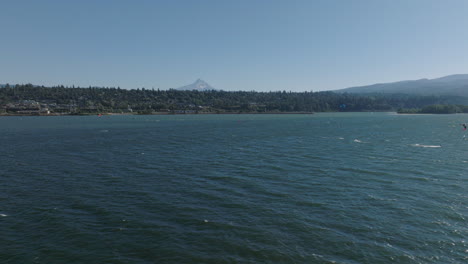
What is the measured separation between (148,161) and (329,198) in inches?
1210

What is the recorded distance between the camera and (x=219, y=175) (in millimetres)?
38344

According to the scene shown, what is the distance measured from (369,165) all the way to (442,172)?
9166mm

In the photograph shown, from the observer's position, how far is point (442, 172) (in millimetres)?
40125

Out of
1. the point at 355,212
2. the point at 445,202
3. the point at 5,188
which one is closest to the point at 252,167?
the point at 355,212

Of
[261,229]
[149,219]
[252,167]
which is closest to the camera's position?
[261,229]

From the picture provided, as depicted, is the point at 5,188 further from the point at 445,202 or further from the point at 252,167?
the point at 445,202

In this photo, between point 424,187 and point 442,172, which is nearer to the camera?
point 424,187

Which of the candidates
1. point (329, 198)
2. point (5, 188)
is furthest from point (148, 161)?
point (329, 198)

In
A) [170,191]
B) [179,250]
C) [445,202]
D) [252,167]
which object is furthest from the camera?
[252,167]

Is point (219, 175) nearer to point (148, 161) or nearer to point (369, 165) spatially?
point (148, 161)

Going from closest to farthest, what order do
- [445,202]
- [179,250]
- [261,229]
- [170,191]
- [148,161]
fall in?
[179,250], [261,229], [445,202], [170,191], [148,161]

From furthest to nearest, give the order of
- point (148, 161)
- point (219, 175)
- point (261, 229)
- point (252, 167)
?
point (148, 161) < point (252, 167) < point (219, 175) < point (261, 229)

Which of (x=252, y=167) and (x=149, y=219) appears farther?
(x=252, y=167)

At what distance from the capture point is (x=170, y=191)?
3125cm
